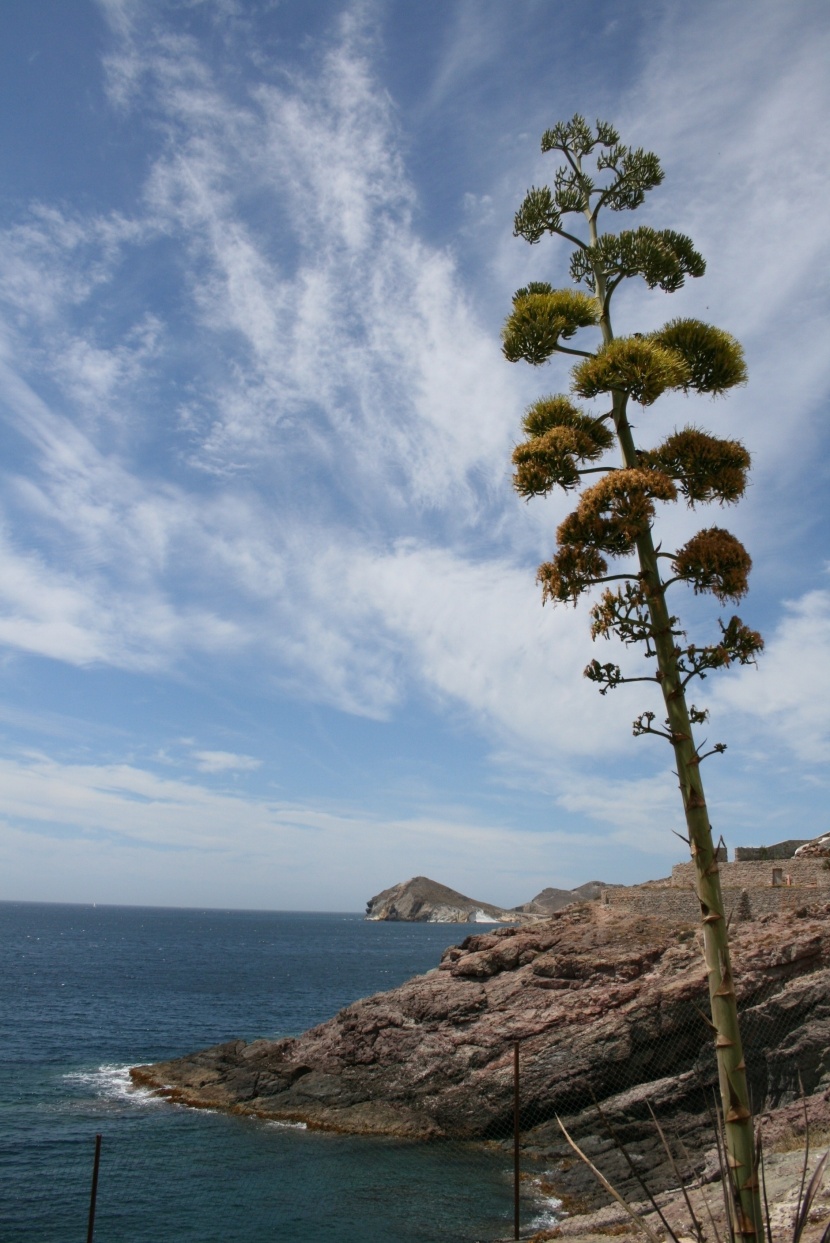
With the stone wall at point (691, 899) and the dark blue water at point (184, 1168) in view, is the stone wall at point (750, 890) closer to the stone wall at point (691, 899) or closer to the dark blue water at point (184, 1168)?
the stone wall at point (691, 899)

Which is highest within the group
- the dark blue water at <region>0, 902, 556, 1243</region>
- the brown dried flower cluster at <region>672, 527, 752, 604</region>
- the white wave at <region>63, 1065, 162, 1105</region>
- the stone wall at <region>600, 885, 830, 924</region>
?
the brown dried flower cluster at <region>672, 527, 752, 604</region>

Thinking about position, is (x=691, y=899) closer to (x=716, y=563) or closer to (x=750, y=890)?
(x=750, y=890)

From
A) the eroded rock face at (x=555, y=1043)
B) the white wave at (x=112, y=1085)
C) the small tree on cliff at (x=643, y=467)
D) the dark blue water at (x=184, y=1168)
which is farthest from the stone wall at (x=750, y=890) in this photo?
the small tree on cliff at (x=643, y=467)

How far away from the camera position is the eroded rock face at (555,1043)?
955 inches

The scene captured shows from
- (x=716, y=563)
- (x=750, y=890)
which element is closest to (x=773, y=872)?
(x=750, y=890)

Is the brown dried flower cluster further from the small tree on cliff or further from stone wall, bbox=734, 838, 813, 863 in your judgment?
stone wall, bbox=734, 838, 813, 863

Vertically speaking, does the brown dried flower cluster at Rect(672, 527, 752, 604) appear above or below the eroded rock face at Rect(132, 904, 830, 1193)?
above

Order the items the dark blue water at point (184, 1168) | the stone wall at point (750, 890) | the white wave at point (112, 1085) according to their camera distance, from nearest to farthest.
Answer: the dark blue water at point (184, 1168), the stone wall at point (750, 890), the white wave at point (112, 1085)

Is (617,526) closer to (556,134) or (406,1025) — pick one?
(556,134)

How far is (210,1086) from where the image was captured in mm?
34312

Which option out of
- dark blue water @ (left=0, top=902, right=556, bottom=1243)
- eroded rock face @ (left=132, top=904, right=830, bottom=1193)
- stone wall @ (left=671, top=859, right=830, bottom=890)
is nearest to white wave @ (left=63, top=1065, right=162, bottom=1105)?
dark blue water @ (left=0, top=902, right=556, bottom=1243)

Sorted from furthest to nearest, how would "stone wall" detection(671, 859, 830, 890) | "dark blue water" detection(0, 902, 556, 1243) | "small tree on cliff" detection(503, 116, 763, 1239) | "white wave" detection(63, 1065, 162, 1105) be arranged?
"white wave" detection(63, 1065, 162, 1105)
"stone wall" detection(671, 859, 830, 890)
"dark blue water" detection(0, 902, 556, 1243)
"small tree on cliff" detection(503, 116, 763, 1239)

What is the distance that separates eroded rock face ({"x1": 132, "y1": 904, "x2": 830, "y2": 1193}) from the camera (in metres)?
24.3

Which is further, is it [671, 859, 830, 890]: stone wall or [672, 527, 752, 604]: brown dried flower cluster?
[671, 859, 830, 890]: stone wall
